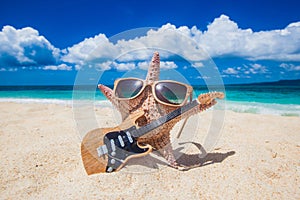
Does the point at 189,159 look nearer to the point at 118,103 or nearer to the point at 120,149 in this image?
the point at 120,149

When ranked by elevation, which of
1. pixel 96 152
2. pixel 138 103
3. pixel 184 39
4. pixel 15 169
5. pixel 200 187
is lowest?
pixel 200 187

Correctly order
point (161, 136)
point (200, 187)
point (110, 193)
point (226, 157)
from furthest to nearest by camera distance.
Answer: point (226, 157) < point (161, 136) < point (200, 187) < point (110, 193)

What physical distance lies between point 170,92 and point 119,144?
78 cm

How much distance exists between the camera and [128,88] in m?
2.47

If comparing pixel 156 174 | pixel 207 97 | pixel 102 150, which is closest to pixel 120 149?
pixel 102 150

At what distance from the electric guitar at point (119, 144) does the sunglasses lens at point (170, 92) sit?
129mm

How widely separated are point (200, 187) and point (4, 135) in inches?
125

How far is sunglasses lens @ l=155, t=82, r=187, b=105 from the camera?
2.30 metres

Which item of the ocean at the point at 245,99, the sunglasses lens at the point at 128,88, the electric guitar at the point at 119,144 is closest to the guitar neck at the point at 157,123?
the electric guitar at the point at 119,144

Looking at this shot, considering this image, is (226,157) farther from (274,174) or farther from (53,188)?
(53,188)

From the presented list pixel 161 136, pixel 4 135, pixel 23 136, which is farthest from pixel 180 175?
pixel 4 135

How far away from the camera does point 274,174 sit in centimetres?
219

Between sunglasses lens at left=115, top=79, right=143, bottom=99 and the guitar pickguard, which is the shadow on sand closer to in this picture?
the guitar pickguard

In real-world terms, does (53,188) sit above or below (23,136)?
below
